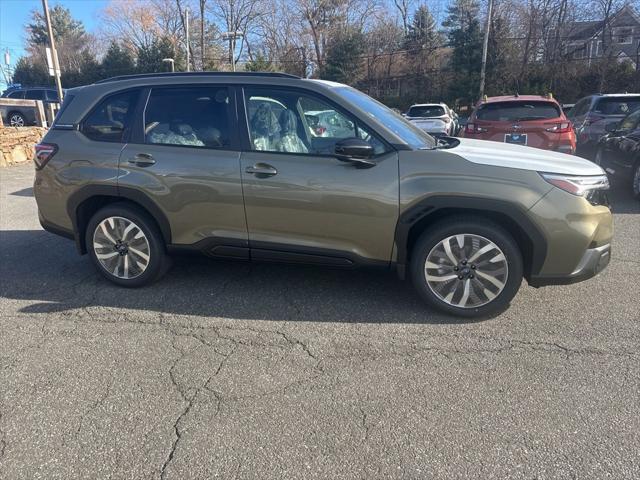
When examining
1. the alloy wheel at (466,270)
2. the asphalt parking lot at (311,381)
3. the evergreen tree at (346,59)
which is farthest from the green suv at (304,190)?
the evergreen tree at (346,59)

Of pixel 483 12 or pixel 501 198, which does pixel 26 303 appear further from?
pixel 483 12

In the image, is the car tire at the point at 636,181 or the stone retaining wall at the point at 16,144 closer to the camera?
the car tire at the point at 636,181

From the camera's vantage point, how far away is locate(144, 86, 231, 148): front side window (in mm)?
3947

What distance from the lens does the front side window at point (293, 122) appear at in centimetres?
377

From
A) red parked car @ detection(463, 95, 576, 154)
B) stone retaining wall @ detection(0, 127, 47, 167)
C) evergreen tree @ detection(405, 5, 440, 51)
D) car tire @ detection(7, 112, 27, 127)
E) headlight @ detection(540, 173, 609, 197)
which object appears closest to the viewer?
headlight @ detection(540, 173, 609, 197)

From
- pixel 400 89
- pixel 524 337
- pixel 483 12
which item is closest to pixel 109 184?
pixel 524 337

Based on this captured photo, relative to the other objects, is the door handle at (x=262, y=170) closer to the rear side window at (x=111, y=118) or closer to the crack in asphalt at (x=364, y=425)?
the rear side window at (x=111, y=118)

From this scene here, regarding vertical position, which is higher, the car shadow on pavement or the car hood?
the car hood

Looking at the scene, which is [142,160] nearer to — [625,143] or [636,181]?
[636,181]

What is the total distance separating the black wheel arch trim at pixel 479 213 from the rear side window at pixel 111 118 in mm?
2553

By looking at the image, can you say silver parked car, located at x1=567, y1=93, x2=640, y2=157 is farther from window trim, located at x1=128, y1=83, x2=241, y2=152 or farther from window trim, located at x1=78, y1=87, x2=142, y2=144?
window trim, located at x1=78, y1=87, x2=142, y2=144

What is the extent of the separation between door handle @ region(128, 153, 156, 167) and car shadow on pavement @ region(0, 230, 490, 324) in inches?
35.0

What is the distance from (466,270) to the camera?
3.55 metres

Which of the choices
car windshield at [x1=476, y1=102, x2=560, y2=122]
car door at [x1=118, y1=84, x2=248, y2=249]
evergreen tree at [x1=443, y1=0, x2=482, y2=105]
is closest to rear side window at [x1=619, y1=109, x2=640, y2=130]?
car windshield at [x1=476, y1=102, x2=560, y2=122]
